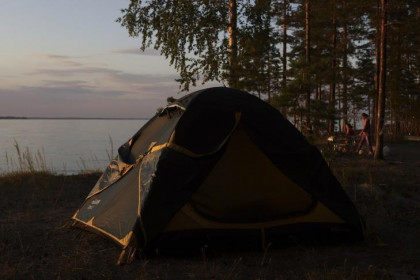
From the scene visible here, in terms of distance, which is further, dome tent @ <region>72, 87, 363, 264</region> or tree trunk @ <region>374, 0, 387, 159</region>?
tree trunk @ <region>374, 0, 387, 159</region>

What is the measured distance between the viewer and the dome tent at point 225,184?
5457mm

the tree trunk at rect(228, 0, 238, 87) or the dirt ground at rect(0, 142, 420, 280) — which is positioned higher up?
the tree trunk at rect(228, 0, 238, 87)

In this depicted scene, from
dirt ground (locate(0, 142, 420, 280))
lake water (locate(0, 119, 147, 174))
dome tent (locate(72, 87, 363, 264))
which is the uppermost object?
dome tent (locate(72, 87, 363, 264))

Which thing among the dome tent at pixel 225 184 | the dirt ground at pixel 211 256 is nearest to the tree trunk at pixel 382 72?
Answer: the dirt ground at pixel 211 256

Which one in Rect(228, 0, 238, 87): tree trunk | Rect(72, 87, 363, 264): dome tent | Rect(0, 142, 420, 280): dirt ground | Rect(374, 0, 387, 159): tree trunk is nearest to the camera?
Rect(0, 142, 420, 280): dirt ground

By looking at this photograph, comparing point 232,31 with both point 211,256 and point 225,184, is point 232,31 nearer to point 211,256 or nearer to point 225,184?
point 225,184

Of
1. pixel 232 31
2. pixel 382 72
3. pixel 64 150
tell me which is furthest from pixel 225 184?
pixel 64 150

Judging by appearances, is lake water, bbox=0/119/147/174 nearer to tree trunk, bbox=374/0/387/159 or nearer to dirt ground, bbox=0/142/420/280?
dirt ground, bbox=0/142/420/280

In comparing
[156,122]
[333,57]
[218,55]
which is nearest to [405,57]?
[333,57]

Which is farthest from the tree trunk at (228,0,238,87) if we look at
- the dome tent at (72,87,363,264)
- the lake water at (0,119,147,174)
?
the dome tent at (72,87,363,264)

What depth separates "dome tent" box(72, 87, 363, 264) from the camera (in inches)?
215

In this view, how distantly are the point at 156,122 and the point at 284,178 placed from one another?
2.16 metres

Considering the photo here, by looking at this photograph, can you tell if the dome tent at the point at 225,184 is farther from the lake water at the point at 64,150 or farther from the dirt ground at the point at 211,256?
the lake water at the point at 64,150

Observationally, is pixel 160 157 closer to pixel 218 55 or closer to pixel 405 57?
pixel 218 55
